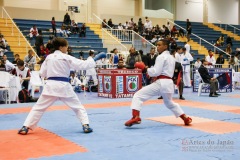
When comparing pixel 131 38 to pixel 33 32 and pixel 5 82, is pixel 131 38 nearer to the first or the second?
pixel 33 32

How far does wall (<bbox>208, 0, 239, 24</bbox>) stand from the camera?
3209 cm

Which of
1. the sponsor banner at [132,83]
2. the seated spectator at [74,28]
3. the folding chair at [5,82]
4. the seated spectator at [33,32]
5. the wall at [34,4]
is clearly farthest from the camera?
the wall at [34,4]

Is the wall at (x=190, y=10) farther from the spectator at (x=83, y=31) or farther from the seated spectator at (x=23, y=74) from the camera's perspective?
the seated spectator at (x=23, y=74)

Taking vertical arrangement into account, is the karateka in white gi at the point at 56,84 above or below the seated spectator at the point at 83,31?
below

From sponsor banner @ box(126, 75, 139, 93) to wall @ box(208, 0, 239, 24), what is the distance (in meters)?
21.8

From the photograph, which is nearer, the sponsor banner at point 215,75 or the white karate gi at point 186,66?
the sponsor banner at point 215,75

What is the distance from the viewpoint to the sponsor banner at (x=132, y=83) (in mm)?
12188

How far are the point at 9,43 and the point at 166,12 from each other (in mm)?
15580

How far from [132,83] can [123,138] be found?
22.7 feet

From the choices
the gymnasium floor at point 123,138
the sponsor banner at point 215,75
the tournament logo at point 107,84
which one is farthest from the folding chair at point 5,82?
the sponsor banner at point 215,75

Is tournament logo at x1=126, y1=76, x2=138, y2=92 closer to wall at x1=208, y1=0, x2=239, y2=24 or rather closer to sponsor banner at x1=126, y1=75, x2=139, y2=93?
sponsor banner at x1=126, y1=75, x2=139, y2=93

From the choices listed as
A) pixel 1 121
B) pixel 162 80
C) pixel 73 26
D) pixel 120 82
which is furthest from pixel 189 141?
pixel 73 26

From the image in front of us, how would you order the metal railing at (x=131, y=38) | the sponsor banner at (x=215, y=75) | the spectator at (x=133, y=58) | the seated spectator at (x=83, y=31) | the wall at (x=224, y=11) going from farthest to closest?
the wall at (x=224, y=11)
the seated spectator at (x=83, y=31)
the metal railing at (x=131, y=38)
the sponsor banner at (x=215, y=75)
the spectator at (x=133, y=58)

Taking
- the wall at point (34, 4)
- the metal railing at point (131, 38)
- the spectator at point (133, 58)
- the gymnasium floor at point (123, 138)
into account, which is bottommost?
the gymnasium floor at point (123, 138)
